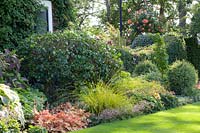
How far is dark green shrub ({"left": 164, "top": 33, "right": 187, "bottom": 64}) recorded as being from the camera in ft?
43.0

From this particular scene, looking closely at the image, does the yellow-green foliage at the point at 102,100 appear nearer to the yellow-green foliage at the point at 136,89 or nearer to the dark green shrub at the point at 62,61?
the yellow-green foliage at the point at 136,89

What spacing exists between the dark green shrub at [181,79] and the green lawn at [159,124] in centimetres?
223

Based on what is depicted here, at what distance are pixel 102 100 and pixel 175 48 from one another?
6645 mm

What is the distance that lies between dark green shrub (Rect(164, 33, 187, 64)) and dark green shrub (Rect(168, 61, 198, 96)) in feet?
11.0

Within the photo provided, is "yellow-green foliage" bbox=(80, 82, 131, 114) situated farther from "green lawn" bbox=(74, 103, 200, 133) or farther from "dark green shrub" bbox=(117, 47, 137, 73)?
"dark green shrub" bbox=(117, 47, 137, 73)

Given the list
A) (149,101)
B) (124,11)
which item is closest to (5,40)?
(149,101)

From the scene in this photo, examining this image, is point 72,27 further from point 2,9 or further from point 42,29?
point 2,9

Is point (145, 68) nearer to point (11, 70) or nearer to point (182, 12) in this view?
point (11, 70)

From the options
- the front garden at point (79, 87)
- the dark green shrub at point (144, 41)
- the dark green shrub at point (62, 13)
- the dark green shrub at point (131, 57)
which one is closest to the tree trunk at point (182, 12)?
the dark green shrub at point (144, 41)

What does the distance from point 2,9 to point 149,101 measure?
153 inches

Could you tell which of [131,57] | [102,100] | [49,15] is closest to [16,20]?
[49,15]

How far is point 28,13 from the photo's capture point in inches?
390

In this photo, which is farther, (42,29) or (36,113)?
(42,29)

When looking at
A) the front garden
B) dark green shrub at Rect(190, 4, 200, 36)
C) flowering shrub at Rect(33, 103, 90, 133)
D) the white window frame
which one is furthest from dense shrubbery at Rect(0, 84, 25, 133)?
dark green shrub at Rect(190, 4, 200, 36)
